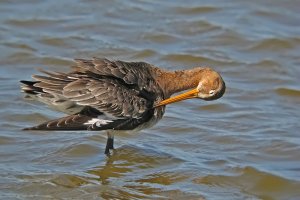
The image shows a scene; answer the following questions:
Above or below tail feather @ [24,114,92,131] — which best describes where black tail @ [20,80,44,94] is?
above

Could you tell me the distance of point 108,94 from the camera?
33.8 feet

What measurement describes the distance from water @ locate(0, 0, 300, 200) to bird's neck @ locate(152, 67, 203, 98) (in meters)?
0.75

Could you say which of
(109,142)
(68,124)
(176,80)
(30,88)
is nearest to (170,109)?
(176,80)

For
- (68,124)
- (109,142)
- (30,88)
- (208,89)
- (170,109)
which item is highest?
(208,89)

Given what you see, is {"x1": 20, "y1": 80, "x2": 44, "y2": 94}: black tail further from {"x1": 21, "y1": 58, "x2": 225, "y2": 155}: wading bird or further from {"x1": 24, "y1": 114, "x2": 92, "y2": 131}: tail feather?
{"x1": 24, "y1": 114, "x2": 92, "y2": 131}: tail feather

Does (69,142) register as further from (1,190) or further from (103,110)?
(1,190)

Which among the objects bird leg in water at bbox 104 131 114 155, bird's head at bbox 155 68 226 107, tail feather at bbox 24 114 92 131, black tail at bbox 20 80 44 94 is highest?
bird's head at bbox 155 68 226 107

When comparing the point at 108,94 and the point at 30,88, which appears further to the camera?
the point at 108,94

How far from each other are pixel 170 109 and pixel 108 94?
2.25 m

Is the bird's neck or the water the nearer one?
the water

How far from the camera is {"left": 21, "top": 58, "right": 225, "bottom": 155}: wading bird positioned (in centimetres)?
1012

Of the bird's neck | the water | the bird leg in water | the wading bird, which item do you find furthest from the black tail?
the bird's neck

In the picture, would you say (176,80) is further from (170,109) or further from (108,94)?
(170,109)

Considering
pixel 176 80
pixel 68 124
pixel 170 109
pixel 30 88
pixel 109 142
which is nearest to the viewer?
pixel 68 124
